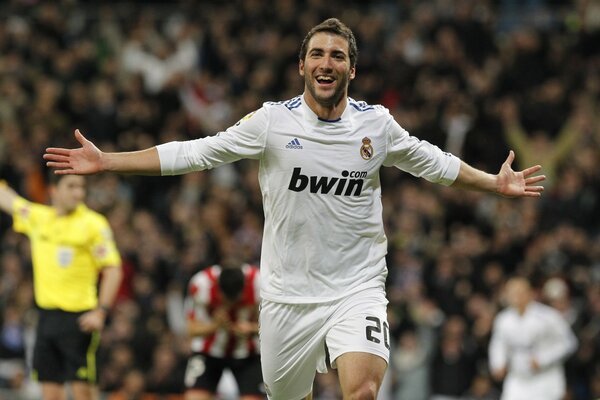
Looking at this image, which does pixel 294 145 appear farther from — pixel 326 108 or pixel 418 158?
pixel 418 158

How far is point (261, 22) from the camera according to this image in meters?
19.6

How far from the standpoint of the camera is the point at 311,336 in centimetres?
709

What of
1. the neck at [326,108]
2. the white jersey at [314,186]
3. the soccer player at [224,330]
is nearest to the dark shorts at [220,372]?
the soccer player at [224,330]

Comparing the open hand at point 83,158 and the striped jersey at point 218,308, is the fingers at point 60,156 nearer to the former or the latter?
the open hand at point 83,158

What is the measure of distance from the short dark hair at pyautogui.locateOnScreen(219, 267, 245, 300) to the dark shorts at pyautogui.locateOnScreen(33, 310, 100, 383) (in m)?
1.38

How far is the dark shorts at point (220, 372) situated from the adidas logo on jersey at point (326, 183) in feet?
11.0

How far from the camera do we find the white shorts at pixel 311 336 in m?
6.89

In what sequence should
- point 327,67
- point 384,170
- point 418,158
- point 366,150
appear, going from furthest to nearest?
point 384,170
point 418,158
point 366,150
point 327,67

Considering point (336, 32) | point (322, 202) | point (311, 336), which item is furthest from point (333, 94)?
point (311, 336)

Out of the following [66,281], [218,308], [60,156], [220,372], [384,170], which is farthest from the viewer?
[384,170]

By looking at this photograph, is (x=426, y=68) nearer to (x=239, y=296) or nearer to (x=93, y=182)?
(x=93, y=182)

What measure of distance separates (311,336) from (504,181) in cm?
148

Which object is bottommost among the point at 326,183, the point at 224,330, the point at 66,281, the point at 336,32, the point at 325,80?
the point at 224,330

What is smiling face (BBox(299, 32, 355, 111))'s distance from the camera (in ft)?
22.8
